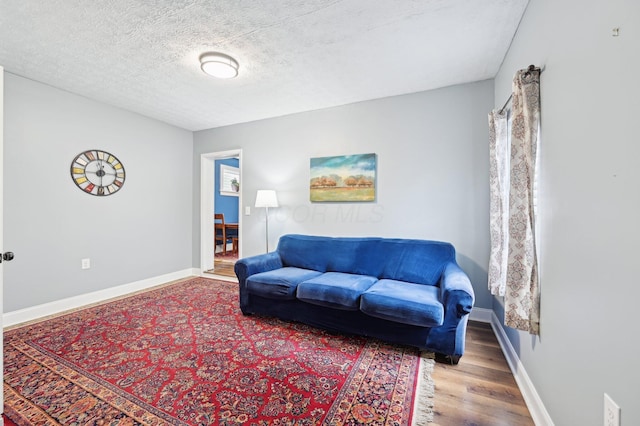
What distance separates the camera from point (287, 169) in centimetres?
390

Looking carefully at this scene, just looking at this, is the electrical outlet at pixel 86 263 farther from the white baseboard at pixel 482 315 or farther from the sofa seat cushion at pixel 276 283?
the white baseboard at pixel 482 315

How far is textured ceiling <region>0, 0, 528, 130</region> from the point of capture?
71.5 inches

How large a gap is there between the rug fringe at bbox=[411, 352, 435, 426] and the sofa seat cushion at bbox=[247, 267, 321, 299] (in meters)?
1.26

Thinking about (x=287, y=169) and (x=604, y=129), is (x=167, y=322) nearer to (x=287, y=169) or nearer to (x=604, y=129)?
(x=287, y=169)

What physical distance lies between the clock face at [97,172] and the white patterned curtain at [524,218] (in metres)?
4.37

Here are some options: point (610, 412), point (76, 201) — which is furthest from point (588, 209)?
point (76, 201)

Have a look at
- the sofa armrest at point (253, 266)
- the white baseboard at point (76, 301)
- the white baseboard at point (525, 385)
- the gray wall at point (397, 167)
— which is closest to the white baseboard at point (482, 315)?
the gray wall at point (397, 167)

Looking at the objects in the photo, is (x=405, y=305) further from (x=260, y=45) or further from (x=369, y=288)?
(x=260, y=45)

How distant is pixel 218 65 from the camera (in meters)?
2.42

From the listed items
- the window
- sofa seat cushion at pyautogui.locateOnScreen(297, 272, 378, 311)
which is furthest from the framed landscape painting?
the window

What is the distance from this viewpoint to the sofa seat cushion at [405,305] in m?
1.98

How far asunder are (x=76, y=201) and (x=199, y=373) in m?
2.76

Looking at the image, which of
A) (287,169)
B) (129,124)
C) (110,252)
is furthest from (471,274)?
(129,124)

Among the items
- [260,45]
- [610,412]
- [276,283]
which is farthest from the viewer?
[276,283]
